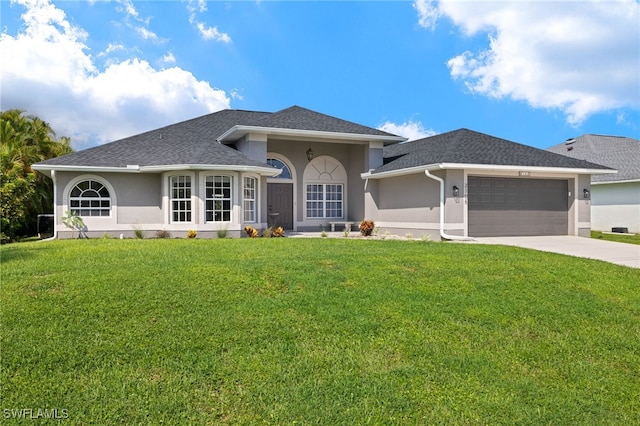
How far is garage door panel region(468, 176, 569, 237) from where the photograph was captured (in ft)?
49.7

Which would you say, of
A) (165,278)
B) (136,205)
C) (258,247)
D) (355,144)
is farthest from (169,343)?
(355,144)

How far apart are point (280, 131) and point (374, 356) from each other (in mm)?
12950

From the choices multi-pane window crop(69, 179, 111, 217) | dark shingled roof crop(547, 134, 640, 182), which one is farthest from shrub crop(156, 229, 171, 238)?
dark shingled roof crop(547, 134, 640, 182)

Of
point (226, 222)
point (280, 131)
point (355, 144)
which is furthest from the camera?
point (355, 144)

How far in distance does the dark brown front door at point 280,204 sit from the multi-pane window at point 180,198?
4.21 m

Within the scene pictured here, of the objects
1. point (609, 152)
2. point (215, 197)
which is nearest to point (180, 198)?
Result: point (215, 197)

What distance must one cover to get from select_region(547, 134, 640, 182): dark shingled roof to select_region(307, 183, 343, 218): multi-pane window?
14.7 metres

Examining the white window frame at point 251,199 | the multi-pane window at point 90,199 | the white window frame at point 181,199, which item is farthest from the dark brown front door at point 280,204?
the multi-pane window at point 90,199

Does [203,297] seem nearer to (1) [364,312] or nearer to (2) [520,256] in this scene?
(1) [364,312]

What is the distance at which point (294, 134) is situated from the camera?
16.8 meters

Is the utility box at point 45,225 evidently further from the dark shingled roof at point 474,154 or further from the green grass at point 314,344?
the dark shingled roof at point 474,154

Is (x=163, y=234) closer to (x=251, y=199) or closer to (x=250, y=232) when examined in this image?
(x=250, y=232)

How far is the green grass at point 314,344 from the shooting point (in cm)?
375

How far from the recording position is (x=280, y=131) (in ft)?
54.0
